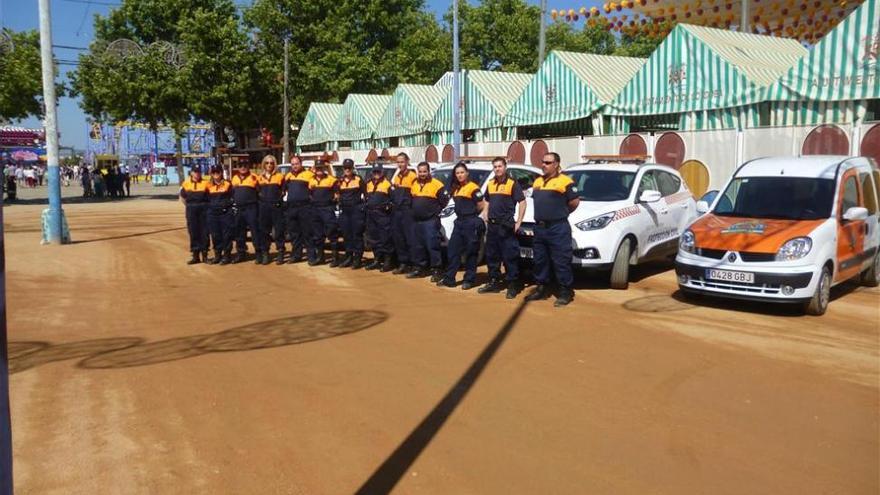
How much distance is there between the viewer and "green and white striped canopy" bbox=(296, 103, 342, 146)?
111ft

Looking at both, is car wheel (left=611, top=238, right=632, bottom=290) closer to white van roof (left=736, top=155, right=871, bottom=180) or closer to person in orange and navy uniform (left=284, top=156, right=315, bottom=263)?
white van roof (left=736, top=155, right=871, bottom=180)

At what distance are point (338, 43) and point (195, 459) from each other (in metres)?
39.4

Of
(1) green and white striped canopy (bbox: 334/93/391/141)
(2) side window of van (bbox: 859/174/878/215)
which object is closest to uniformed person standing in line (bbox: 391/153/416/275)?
(2) side window of van (bbox: 859/174/878/215)

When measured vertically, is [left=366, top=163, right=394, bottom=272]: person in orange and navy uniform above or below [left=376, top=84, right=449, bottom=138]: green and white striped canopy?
below

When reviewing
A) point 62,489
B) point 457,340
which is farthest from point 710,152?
point 62,489

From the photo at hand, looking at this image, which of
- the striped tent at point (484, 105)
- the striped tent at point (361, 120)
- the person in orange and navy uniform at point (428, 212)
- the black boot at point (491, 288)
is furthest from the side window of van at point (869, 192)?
the striped tent at point (361, 120)

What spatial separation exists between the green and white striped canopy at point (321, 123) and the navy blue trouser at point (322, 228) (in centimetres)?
2192

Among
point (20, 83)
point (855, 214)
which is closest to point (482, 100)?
point (855, 214)

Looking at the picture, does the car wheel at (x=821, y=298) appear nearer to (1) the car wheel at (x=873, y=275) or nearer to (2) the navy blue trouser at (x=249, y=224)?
(1) the car wheel at (x=873, y=275)

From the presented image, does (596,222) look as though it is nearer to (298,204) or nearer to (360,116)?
(298,204)

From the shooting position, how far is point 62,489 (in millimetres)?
3773

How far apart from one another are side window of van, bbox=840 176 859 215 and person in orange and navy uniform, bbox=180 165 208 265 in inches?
373

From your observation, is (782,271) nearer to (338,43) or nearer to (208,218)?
(208,218)

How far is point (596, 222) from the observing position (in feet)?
30.1
